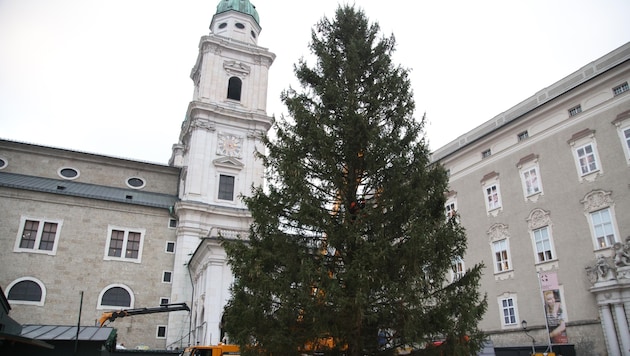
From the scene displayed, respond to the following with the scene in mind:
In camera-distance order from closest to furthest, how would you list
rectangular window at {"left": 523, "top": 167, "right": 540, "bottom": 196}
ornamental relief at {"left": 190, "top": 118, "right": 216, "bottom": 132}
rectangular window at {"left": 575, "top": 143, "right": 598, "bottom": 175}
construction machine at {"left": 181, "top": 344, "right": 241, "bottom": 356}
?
construction machine at {"left": 181, "top": 344, "right": 241, "bottom": 356} < rectangular window at {"left": 575, "top": 143, "right": 598, "bottom": 175} < rectangular window at {"left": 523, "top": 167, "right": 540, "bottom": 196} < ornamental relief at {"left": 190, "top": 118, "right": 216, "bottom": 132}

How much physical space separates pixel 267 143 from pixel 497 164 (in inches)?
679

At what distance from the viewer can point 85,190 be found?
35.6 meters

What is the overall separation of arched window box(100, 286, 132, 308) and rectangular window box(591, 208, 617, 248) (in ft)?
93.8

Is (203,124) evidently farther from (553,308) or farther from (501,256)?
(553,308)

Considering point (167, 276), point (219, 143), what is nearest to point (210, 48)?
point (219, 143)

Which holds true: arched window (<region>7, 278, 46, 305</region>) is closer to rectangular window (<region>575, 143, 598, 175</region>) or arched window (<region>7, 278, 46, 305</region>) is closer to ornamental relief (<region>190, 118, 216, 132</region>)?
ornamental relief (<region>190, 118, 216, 132</region>)

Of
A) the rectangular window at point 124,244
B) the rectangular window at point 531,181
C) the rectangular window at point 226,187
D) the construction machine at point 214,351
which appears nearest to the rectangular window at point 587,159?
the rectangular window at point 531,181

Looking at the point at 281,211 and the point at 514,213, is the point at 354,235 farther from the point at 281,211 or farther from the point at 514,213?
the point at 514,213

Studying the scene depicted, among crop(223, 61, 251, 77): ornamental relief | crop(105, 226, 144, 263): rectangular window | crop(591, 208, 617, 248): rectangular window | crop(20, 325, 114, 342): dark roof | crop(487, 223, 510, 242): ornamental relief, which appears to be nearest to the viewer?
crop(20, 325, 114, 342): dark roof

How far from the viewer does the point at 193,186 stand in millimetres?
35938

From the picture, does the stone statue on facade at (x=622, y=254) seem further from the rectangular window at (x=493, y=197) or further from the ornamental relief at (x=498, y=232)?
the rectangular window at (x=493, y=197)

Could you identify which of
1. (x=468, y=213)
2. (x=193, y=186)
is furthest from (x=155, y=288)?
(x=468, y=213)

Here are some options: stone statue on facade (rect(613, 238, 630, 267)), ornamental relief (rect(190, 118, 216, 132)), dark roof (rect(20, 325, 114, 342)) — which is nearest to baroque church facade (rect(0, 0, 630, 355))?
stone statue on facade (rect(613, 238, 630, 267))

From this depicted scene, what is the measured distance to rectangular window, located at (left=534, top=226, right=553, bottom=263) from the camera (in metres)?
22.2
